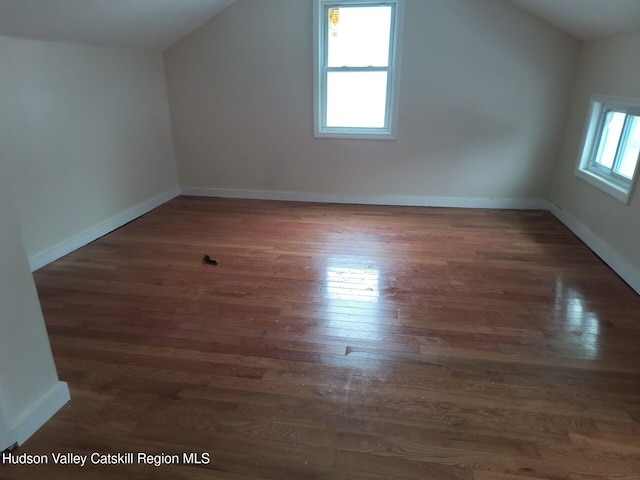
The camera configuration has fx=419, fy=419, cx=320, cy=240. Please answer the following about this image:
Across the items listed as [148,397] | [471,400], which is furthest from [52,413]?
[471,400]

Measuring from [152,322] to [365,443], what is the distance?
146 cm

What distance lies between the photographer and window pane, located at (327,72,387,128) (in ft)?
14.6

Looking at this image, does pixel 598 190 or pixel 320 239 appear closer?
pixel 598 190

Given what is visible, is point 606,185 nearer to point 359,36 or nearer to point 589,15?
point 589,15

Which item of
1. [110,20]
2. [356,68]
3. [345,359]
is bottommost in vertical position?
[345,359]

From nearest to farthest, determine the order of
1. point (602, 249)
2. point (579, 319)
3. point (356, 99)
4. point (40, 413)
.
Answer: point (40, 413), point (579, 319), point (602, 249), point (356, 99)

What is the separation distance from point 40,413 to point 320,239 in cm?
246

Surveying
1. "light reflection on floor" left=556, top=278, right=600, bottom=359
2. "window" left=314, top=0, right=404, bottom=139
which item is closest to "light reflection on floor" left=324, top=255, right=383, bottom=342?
"light reflection on floor" left=556, top=278, right=600, bottom=359

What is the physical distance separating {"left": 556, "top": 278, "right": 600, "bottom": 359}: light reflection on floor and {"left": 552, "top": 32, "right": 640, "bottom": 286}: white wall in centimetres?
47

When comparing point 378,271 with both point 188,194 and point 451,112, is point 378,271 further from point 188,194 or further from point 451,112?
point 188,194

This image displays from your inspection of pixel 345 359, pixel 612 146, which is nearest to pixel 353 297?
pixel 345 359

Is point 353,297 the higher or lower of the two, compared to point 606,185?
lower

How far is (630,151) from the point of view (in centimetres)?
334

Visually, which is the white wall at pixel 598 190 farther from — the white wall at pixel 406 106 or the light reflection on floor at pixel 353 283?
the light reflection on floor at pixel 353 283
